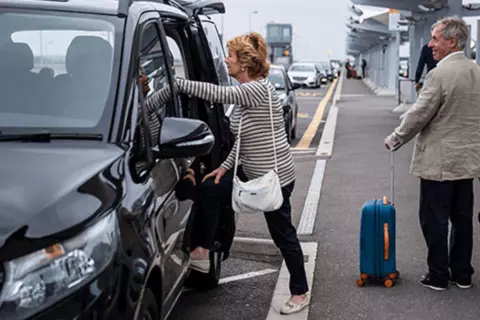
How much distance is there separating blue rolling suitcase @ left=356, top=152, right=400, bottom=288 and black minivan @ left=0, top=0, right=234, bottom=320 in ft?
4.54

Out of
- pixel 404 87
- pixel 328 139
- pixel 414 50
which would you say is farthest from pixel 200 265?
pixel 404 87

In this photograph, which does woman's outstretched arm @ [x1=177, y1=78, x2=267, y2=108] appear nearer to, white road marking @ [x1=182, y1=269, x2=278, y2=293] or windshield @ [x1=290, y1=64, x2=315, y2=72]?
white road marking @ [x1=182, y1=269, x2=278, y2=293]

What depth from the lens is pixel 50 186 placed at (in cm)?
306

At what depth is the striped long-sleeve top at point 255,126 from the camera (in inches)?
191

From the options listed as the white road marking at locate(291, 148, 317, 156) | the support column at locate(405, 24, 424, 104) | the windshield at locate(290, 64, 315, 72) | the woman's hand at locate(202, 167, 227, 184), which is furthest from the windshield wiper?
the windshield at locate(290, 64, 315, 72)

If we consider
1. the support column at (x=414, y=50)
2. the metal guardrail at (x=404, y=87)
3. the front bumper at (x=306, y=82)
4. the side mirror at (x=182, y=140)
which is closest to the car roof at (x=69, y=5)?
the side mirror at (x=182, y=140)

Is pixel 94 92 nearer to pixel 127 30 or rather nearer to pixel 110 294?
pixel 127 30

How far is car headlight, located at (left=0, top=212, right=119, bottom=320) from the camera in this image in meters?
2.73

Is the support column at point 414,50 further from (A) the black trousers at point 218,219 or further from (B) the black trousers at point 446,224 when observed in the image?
(A) the black trousers at point 218,219

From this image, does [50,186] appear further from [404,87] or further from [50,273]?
[404,87]

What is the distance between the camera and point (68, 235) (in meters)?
2.88

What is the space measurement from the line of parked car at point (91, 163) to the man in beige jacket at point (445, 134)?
1506 mm

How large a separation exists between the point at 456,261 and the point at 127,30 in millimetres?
3045

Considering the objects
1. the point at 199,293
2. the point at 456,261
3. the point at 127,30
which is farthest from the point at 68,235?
the point at 456,261
